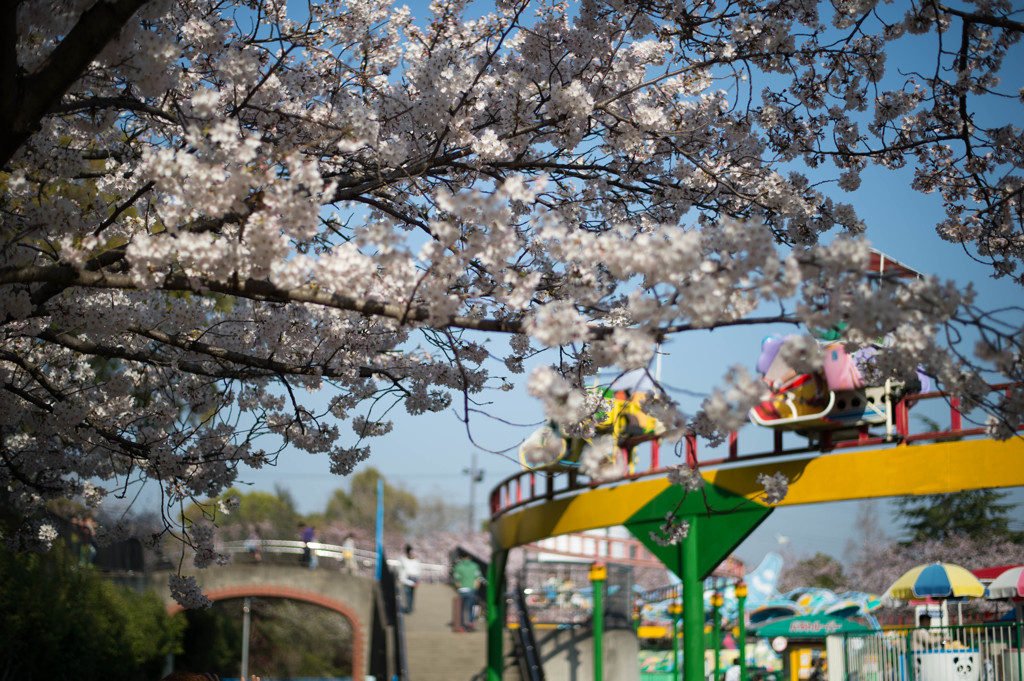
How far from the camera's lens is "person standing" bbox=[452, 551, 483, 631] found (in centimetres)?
1781

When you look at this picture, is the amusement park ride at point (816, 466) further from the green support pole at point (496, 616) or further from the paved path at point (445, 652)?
the paved path at point (445, 652)

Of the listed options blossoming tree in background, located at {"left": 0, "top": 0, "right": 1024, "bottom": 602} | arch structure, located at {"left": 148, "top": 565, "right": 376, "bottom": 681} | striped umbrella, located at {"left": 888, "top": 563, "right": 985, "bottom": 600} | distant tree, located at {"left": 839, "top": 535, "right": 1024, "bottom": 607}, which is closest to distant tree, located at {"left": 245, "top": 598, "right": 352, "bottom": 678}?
arch structure, located at {"left": 148, "top": 565, "right": 376, "bottom": 681}

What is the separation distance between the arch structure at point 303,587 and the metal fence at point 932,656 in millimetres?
12288

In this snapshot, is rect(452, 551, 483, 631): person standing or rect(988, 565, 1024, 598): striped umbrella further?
rect(452, 551, 483, 631): person standing

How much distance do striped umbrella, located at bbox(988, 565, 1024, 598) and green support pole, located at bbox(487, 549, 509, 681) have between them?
6345 millimetres

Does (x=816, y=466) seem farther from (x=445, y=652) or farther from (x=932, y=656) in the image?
(x=445, y=652)

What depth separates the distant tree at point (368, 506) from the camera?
56031 millimetres

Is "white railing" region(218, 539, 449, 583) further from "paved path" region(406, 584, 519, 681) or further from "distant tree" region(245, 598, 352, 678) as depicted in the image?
"distant tree" region(245, 598, 352, 678)

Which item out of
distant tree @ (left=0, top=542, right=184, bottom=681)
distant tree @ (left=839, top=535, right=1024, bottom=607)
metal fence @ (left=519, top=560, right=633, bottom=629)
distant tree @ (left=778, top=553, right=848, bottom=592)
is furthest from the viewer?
distant tree @ (left=778, top=553, right=848, bottom=592)

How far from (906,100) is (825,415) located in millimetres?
3455

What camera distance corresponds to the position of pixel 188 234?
10.8 feet

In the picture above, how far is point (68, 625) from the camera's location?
1256cm

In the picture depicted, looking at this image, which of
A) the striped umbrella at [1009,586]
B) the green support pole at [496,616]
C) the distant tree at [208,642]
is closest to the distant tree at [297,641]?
the distant tree at [208,642]

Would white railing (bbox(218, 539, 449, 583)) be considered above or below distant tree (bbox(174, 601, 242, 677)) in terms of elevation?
above
